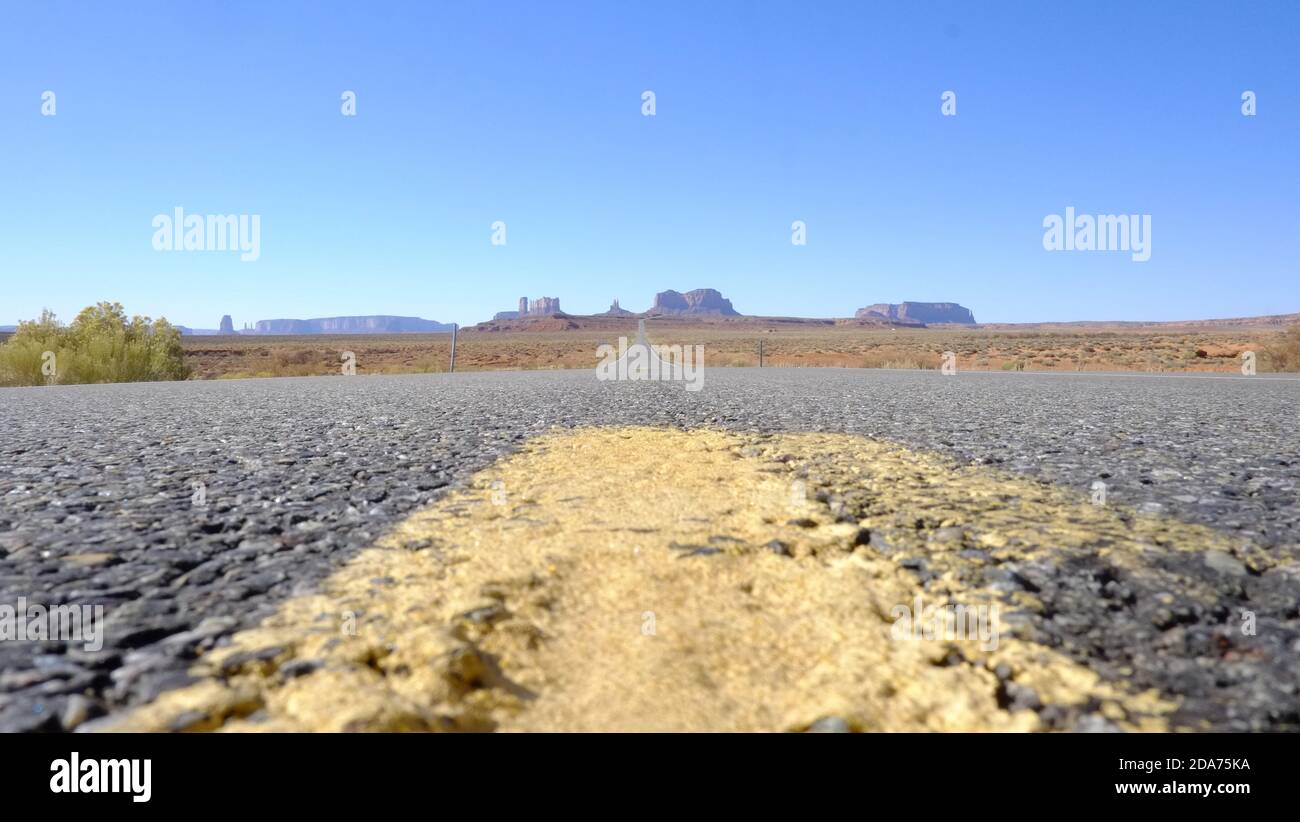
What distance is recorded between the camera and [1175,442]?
6.06 metres

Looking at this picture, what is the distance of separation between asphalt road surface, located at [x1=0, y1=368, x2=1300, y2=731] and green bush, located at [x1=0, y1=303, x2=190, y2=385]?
392 inches

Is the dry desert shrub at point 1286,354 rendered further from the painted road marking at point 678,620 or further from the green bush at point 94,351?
the green bush at point 94,351

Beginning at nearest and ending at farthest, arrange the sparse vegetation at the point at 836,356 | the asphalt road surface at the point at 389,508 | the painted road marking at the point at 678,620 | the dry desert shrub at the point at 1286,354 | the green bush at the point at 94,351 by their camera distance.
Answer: the painted road marking at the point at 678,620 < the asphalt road surface at the point at 389,508 < the green bush at the point at 94,351 < the dry desert shrub at the point at 1286,354 < the sparse vegetation at the point at 836,356

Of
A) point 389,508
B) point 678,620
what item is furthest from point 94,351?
point 678,620

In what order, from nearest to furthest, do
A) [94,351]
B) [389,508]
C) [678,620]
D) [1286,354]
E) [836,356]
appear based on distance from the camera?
[678,620]
[389,508]
[94,351]
[1286,354]
[836,356]

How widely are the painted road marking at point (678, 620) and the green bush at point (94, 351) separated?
1888cm

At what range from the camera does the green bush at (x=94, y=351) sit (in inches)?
687

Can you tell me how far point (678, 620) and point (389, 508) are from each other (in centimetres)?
202

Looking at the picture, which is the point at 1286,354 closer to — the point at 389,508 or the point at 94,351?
the point at 389,508

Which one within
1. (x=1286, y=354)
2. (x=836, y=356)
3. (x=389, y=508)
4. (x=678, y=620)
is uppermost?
(x=836, y=356)

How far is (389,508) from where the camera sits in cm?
376

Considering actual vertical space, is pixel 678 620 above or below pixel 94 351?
below

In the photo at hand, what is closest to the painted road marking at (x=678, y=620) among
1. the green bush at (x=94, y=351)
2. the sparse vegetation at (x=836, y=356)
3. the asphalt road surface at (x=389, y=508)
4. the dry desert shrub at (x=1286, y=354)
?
the asphalt road surface at (x=389, y=508)
